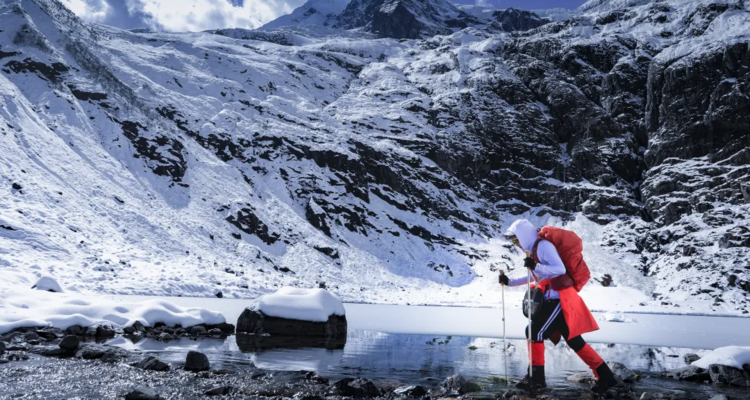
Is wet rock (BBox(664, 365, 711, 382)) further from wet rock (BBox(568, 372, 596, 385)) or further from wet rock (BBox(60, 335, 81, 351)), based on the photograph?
wet rock (BBox(60, 335, 81, 351))

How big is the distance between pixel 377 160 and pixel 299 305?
80.2 metres

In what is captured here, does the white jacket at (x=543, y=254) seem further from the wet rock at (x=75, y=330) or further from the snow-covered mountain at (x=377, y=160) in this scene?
the snow-covered mountain at (x=377, y=160)

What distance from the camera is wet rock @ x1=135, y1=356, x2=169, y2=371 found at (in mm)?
9312

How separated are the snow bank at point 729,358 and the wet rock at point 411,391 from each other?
7198mm

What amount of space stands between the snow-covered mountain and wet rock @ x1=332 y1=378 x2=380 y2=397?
109 ft

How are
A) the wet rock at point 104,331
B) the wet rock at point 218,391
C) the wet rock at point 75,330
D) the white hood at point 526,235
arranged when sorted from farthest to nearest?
1. the wet rock at point 104,331
2. the wet rock at point 75,330
3. the white hood at point 526,235
4. the wet rock at point 218,391

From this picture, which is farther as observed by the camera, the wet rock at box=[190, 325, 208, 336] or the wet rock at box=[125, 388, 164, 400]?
the wet rock at box=[190, 325, 208, 336]

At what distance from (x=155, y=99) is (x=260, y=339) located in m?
87.8

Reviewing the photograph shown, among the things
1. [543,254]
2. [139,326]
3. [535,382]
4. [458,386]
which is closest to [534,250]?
[543,254]

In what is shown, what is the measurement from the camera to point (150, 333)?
16125 millimetres

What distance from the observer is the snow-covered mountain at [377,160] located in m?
55.1

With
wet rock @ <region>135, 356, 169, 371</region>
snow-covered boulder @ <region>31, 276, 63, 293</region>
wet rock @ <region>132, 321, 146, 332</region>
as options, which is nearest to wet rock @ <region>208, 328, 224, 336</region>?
wet rock @ <region>132, 321, 146, 332</region>

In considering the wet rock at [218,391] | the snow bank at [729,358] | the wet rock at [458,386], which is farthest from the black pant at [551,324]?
the wet rock at [218,391]

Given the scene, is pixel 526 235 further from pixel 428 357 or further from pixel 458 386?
pixel 428 357
